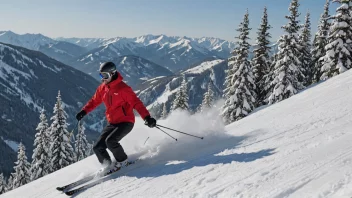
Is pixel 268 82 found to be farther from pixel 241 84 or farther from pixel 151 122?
pixel 151 122

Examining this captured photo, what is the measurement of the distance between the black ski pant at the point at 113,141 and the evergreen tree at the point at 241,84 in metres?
22.8

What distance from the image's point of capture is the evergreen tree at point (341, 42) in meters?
27.0

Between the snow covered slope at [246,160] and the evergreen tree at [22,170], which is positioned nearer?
the snow covered slope at [246,160]

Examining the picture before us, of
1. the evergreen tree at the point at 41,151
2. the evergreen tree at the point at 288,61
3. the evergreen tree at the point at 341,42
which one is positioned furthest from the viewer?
the evergreen tree at the point at 41,151

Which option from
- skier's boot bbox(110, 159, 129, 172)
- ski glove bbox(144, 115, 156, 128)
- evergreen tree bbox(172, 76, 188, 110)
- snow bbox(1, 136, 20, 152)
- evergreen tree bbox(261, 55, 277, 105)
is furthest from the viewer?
snow bbox(1, 136, 20, 152)

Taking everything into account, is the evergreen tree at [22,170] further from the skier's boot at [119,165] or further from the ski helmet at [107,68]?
the ski helmet at [107,68]

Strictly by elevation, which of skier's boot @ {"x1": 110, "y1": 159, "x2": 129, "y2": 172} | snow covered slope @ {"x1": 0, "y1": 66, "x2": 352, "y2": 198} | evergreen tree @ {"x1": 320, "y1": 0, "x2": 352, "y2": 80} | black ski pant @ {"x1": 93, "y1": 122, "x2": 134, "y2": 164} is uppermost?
evergreen tree @ {"x1": 320, "y1": 0, "x2": 352, "y2": 80}

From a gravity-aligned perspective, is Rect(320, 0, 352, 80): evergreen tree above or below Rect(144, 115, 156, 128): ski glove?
above

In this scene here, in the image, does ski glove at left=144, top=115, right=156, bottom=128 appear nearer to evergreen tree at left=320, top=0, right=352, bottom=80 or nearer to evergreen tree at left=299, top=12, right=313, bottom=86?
evergreen tree at left=320, top=0, right=352, bottom=80

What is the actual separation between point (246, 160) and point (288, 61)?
25.7 metres

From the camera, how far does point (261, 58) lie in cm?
3247

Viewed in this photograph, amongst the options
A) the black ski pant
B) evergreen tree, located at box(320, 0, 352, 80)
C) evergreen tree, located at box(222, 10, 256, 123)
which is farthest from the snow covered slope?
evergreen tree, located at box(320, 0, 352, 80)

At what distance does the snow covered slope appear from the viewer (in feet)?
14.6

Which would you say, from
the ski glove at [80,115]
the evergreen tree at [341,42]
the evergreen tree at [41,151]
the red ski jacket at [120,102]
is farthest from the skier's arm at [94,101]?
the evergreen tree at [41,151]
